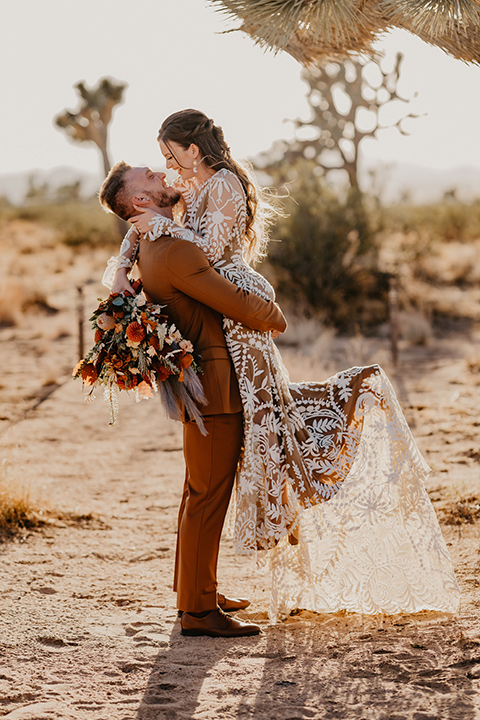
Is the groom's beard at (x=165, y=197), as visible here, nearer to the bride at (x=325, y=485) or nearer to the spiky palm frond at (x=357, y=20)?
the bride at (x=325, y=485)

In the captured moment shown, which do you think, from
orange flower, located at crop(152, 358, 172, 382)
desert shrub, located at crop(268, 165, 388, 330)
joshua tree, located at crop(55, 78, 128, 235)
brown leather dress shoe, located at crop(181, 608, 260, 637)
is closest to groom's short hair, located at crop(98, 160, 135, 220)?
orange flower, located at crop(152, 358, 172, 382)

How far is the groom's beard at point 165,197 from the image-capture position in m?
3.22

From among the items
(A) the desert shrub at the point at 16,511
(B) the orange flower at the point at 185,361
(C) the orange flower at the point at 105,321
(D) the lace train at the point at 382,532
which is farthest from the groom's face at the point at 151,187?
(A) the desert shrub at the point at 16,511

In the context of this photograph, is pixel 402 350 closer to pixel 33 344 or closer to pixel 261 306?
pixel 33 344

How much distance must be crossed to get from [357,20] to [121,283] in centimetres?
255

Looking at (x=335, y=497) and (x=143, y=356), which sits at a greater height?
(x=143, y=356)

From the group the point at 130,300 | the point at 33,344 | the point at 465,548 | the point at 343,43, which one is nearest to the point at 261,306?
the point at 130,300

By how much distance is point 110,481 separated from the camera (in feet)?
21.2

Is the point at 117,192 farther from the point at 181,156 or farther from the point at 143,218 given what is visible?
the point at 181,156

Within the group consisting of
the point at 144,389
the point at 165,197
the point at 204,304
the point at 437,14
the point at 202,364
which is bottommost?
the point at 144,389

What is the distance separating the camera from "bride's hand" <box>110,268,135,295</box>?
332cm

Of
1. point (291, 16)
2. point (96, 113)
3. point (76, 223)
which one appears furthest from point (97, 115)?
point (291, 16)

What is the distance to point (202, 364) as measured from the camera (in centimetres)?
335

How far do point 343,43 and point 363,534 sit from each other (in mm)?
3113
